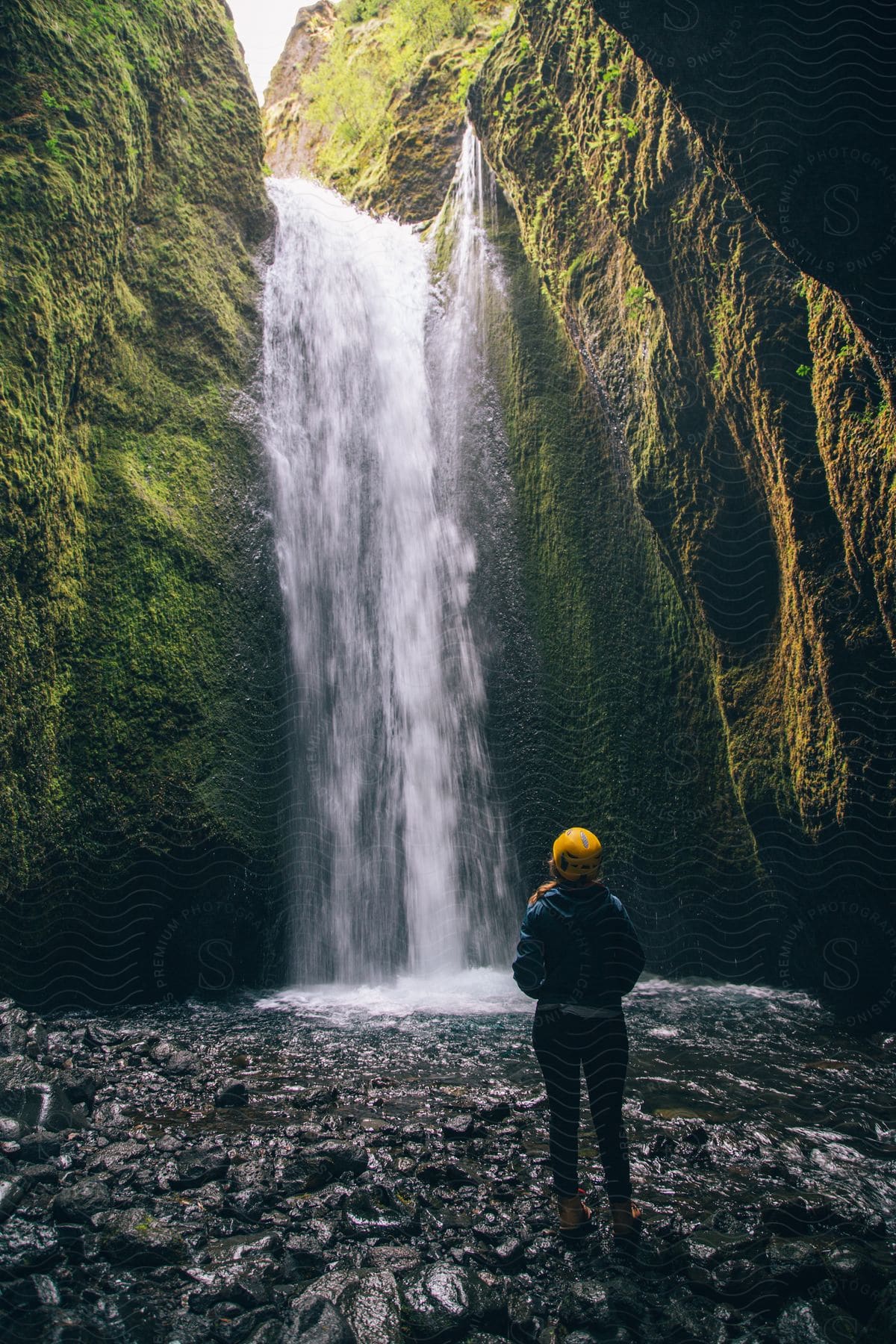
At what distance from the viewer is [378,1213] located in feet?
10.3

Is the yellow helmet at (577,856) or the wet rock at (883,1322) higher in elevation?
the yellow helmet at (577,856)

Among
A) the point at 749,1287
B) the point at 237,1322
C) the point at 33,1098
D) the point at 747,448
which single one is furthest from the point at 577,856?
the point at 747,448

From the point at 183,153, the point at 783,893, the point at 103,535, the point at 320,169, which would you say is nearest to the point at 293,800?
the point at 103,535

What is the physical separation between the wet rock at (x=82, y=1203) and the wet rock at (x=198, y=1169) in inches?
12.0

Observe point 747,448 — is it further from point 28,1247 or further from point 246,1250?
point 28,1247

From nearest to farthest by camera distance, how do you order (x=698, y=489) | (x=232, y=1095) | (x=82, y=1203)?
(x=82, y=1203) → (x=232, y=1095) → (x=698, y=489)

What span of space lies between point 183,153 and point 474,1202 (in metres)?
10.5

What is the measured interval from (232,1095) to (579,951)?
260 cm

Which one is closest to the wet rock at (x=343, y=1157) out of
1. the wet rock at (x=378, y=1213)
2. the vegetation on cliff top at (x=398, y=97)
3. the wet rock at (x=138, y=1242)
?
the wet rock at (x=378, y=1213)

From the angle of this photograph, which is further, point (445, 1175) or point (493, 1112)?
point (493, 1112)

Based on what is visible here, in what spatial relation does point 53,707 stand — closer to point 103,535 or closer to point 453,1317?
point 103,535

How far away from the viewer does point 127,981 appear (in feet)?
20.0

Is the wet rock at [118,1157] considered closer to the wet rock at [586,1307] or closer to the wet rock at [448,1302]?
the wet rock at [448,1302]

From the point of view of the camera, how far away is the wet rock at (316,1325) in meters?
2.39
